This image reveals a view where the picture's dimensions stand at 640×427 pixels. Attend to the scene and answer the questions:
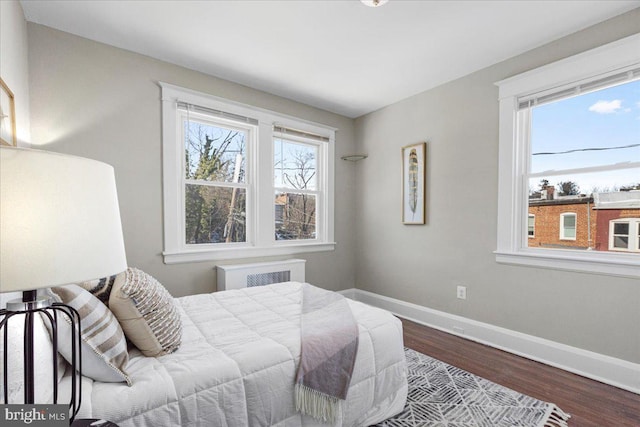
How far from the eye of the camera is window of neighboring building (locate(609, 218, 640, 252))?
7.05 feet

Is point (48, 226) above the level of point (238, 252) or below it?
above

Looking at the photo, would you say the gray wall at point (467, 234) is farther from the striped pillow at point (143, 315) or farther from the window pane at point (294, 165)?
the striped pillow at point (143, 315)

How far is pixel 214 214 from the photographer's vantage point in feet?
10.4

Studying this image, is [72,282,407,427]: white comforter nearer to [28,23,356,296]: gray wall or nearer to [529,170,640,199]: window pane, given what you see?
[28,23,356,296]: gray wall

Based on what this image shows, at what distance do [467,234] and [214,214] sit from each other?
2605 millimetres

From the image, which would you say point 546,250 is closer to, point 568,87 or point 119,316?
point 568,87

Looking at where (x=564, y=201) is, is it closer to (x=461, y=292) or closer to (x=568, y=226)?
(x=568, y=226)

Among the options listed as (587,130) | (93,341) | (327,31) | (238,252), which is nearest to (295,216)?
(238,252)

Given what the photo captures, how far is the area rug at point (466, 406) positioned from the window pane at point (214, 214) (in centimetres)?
219

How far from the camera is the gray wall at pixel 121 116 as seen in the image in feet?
7.44

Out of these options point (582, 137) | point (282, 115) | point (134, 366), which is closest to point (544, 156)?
point (582, 137)

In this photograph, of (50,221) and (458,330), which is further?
(458,330)

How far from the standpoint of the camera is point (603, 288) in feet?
7.27

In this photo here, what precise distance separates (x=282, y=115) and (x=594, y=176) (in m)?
2.97
